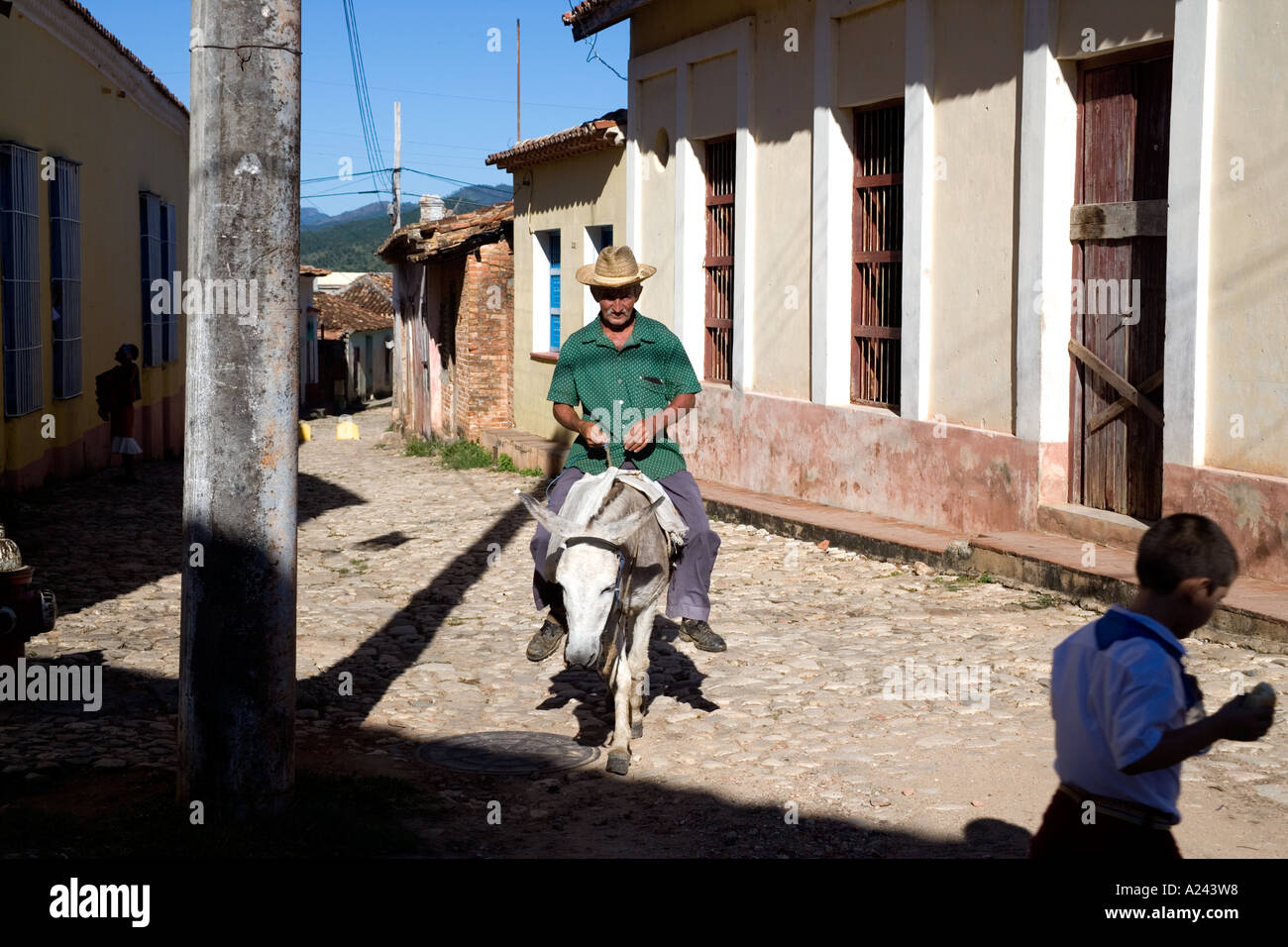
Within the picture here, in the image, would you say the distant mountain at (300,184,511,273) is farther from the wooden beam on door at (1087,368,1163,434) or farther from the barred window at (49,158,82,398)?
the wooden beam on door at (1087,368,1163,434)

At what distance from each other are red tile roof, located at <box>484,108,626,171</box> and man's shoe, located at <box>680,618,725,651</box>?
1066 centimetres

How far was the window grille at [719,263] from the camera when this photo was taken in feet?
47.2

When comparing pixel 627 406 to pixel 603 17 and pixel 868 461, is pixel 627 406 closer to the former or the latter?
pixel 868 461

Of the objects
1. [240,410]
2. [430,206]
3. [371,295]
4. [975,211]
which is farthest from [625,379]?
[371,295]

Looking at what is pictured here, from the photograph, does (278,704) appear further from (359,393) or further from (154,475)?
(359,393)

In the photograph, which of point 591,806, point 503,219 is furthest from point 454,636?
point 503,219

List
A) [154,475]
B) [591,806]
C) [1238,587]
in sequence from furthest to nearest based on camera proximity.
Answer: [154,475] < [1238,587] < [591,806]

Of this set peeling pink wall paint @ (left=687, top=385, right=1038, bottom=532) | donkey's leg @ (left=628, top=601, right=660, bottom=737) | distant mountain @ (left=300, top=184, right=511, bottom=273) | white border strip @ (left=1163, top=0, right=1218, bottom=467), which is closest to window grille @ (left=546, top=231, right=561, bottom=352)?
peeling pink wall paint @ (left=687, top=385, right=1038, bottom=532)

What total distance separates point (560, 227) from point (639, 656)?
521 inches

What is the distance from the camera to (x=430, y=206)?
1288 inches

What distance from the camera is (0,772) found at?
5215 mm

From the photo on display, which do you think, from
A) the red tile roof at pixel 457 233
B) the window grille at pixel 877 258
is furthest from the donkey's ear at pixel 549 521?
the red tile roof at pixel 457 233

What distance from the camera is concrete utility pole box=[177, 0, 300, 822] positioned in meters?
4.52
